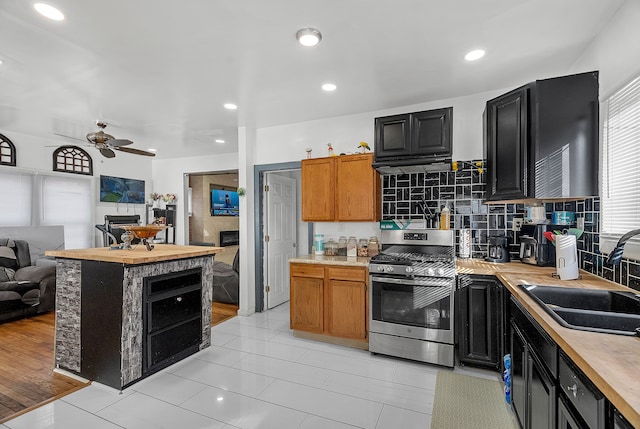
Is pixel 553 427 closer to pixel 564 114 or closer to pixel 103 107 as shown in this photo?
pixel 564 114

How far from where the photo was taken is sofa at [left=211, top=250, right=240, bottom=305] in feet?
15.8

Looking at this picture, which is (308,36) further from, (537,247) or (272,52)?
(537,247)

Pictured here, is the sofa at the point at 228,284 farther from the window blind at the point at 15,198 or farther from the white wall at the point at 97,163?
the window blind at the point at 15,198

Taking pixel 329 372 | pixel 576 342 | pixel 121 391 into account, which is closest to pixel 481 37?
pixel 576 342

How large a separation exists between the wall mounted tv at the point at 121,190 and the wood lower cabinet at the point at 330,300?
16.1ft

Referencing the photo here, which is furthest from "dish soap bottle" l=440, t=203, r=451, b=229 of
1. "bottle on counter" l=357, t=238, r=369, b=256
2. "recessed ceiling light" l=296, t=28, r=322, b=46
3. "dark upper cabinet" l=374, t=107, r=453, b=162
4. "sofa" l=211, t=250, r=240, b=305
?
"sofa" l=211, t=250, r=240, b=305

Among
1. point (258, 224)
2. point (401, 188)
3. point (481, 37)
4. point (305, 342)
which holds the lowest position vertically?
point (305, 342)

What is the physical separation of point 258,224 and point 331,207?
1330 mm

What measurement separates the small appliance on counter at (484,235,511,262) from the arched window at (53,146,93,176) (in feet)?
23.0

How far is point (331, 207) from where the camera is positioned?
145 inches

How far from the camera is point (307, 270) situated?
3500 mm

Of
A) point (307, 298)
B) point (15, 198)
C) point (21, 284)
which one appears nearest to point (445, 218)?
point (307, 298)

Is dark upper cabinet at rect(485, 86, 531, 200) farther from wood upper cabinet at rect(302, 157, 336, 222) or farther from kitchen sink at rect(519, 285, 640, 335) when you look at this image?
wood upper cabinet at rect(302, 157, 336, 222)

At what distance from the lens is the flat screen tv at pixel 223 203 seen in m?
7.98
